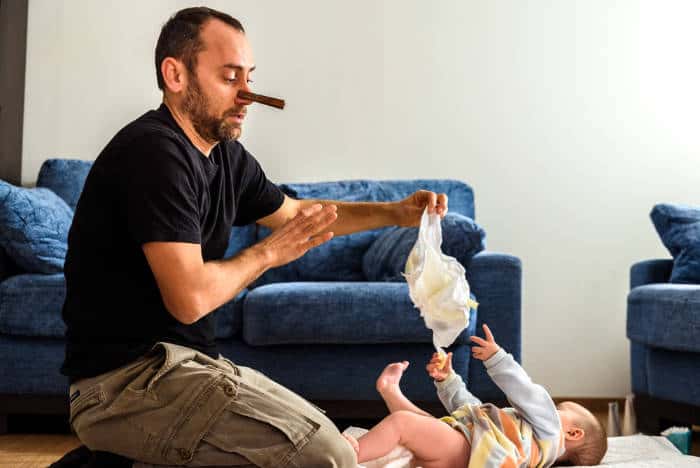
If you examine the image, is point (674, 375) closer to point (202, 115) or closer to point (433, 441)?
point (433, 441)

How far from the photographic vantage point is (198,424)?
152cm

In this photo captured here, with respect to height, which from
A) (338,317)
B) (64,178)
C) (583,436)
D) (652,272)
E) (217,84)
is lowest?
(583,436)

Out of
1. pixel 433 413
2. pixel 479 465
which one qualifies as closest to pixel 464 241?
pixel 433 413

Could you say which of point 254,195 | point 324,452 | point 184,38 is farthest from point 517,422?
point 184,38

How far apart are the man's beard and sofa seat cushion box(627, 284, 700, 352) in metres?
1.66

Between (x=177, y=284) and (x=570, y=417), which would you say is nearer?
(x=177, y=284)

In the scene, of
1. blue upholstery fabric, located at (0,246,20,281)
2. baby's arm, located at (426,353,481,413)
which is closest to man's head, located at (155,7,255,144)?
baby's arm, located at (426,353,481,413)

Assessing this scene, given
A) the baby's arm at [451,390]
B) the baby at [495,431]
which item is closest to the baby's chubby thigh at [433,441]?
the baby at [495,431]

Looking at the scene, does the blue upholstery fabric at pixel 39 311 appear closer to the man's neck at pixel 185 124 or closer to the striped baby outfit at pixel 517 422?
the striped baby outfit at pixel 517 422

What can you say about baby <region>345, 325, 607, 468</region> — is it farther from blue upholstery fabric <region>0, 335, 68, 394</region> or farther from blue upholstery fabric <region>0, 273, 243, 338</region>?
blue upholstery fabric <region>0, 335, 68, 394</region>

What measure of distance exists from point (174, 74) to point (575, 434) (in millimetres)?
1395

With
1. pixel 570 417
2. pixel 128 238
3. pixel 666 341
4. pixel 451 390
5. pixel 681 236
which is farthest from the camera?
pixel 681 236

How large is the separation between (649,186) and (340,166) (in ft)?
4.90

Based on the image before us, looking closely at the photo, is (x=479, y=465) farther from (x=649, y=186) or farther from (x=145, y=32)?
(x=145, y=32)
